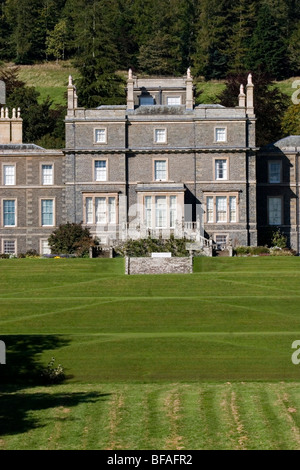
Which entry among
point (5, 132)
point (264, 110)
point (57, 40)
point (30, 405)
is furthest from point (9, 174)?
point (57, 40)

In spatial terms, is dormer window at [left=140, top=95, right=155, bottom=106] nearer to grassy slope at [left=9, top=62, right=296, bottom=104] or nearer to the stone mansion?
the stone mansion

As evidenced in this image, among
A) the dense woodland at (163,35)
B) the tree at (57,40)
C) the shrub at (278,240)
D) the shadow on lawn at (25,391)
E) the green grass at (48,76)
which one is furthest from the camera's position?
the tree at (57,40)

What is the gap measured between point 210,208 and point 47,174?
10.7m

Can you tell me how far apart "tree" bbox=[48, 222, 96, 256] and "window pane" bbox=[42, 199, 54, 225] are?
4702 millimetres

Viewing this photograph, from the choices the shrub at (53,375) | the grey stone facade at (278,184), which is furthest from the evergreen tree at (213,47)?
the shrub at (53,375)

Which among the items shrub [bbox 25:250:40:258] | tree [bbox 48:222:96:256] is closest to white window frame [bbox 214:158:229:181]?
tree [bbox 48:222:96:256]

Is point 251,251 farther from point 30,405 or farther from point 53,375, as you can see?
point 30,405

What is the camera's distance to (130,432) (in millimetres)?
18797

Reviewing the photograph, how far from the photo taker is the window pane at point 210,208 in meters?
54.5

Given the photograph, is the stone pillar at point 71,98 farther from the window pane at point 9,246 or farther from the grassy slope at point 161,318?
the grassy slope at point 161,318

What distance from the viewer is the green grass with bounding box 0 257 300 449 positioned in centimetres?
1892

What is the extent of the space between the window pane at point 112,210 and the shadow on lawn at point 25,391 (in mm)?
26961

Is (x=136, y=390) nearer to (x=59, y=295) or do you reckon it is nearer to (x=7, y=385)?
(x=7, y=385)
